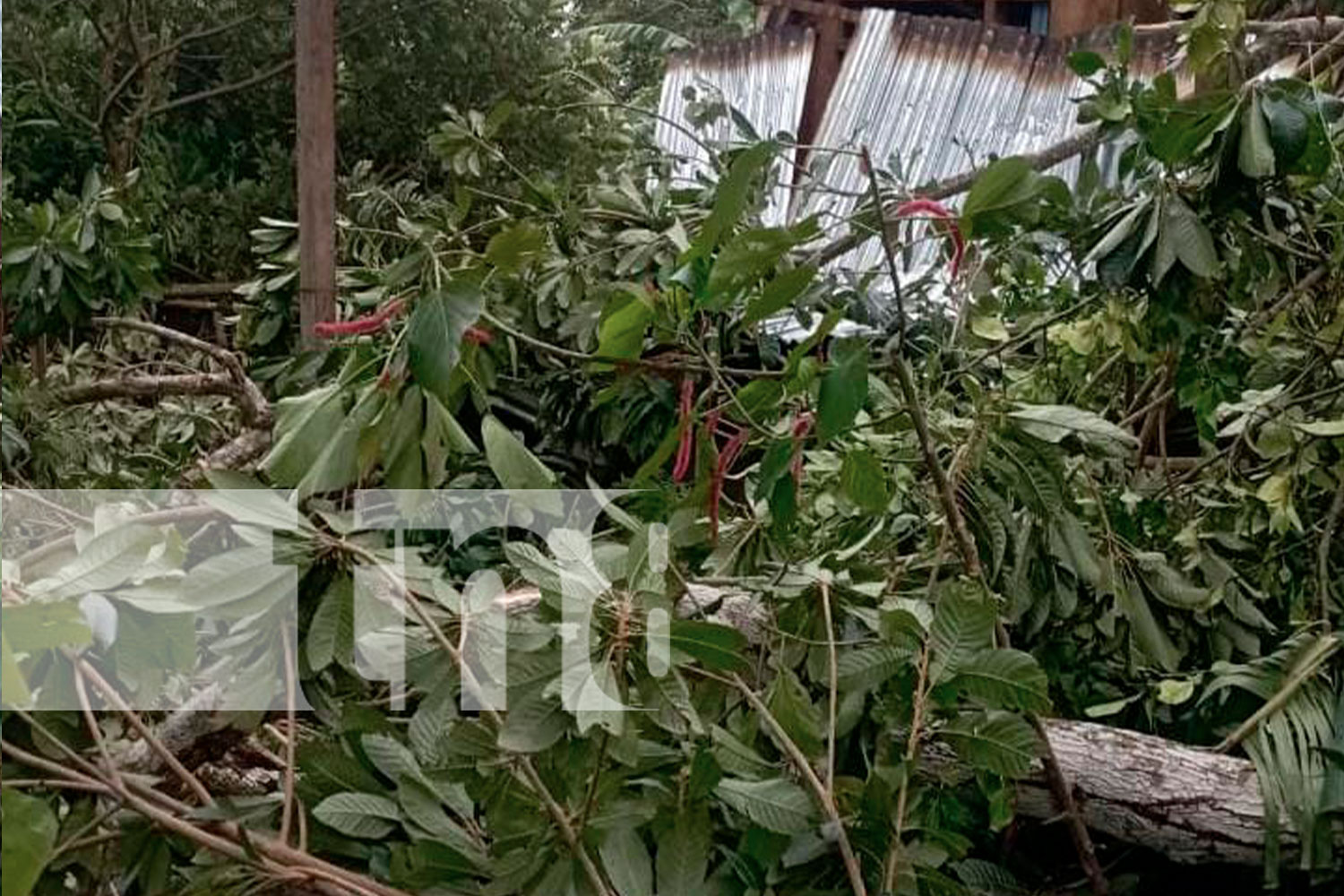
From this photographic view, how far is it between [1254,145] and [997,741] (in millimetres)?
576

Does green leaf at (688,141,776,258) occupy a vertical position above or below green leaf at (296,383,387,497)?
above

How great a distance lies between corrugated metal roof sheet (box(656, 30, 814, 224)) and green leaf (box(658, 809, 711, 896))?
8.64ft

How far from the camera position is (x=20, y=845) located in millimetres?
581

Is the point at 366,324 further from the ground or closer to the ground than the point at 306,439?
further from the ground

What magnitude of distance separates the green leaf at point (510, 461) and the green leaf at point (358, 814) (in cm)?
23

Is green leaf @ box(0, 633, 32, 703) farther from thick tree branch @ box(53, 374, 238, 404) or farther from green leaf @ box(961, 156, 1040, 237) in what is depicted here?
thick tree branch @ box(53, 374, 238, 404)

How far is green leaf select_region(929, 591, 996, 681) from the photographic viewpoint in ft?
3.34

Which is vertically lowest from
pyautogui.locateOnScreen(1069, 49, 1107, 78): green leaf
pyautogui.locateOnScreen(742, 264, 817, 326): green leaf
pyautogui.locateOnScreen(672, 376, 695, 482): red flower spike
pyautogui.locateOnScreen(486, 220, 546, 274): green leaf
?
pyautogui.locateOnScreen(672, 376, 695, 482): red flower spike

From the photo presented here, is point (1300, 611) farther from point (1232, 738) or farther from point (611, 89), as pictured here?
point (611, 89)

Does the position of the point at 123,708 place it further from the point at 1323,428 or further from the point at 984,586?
the point at 1323,428

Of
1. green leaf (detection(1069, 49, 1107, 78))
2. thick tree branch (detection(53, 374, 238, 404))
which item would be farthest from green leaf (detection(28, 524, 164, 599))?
thick tree branch (detection(53, 374, 238, 404))

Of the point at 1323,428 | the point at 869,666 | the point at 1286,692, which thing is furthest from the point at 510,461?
the point at 1323,428

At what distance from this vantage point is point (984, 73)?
120 inches

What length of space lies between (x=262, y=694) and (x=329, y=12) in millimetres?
1257
